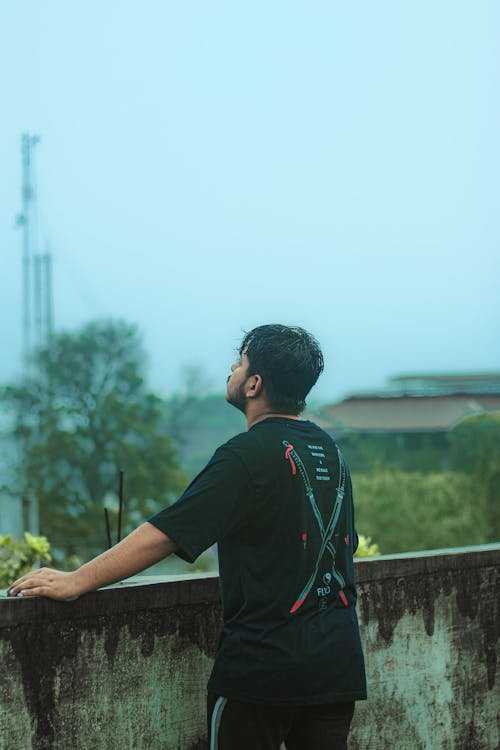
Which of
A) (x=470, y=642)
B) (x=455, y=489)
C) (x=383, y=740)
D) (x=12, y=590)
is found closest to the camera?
(x=12, y=590)

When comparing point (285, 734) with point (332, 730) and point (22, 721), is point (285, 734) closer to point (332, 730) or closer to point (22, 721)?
point (332, 730)

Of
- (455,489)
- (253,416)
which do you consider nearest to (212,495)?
(253,416)

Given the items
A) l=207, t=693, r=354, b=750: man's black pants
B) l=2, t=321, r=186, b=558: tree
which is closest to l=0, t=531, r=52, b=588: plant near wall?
l=207, t=693, r=354, b=750: man's black pants

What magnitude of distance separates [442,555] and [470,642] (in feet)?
1.22

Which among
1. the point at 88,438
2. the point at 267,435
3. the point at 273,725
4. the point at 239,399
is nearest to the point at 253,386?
→ the point at 239,399

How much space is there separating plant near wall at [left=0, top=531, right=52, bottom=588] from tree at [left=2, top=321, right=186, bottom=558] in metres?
40.7

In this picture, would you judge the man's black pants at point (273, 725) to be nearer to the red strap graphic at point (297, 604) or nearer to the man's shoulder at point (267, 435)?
the red strap graphic at point (297, 604)

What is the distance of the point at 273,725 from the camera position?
238 cm

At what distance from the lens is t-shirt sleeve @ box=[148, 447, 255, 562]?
231 cm

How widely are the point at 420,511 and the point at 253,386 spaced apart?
50578mm

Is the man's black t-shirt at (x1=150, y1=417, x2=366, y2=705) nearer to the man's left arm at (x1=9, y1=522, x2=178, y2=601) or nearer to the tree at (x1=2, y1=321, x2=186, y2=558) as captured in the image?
the man's left arm at (x1=9, y1=522, x2=178, y2=601)

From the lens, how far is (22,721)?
100 inches

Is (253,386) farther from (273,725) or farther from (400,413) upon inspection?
(400,413)

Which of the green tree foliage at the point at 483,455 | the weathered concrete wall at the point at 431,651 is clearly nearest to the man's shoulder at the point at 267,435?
the weathered concrete wall at the point at 431,651
